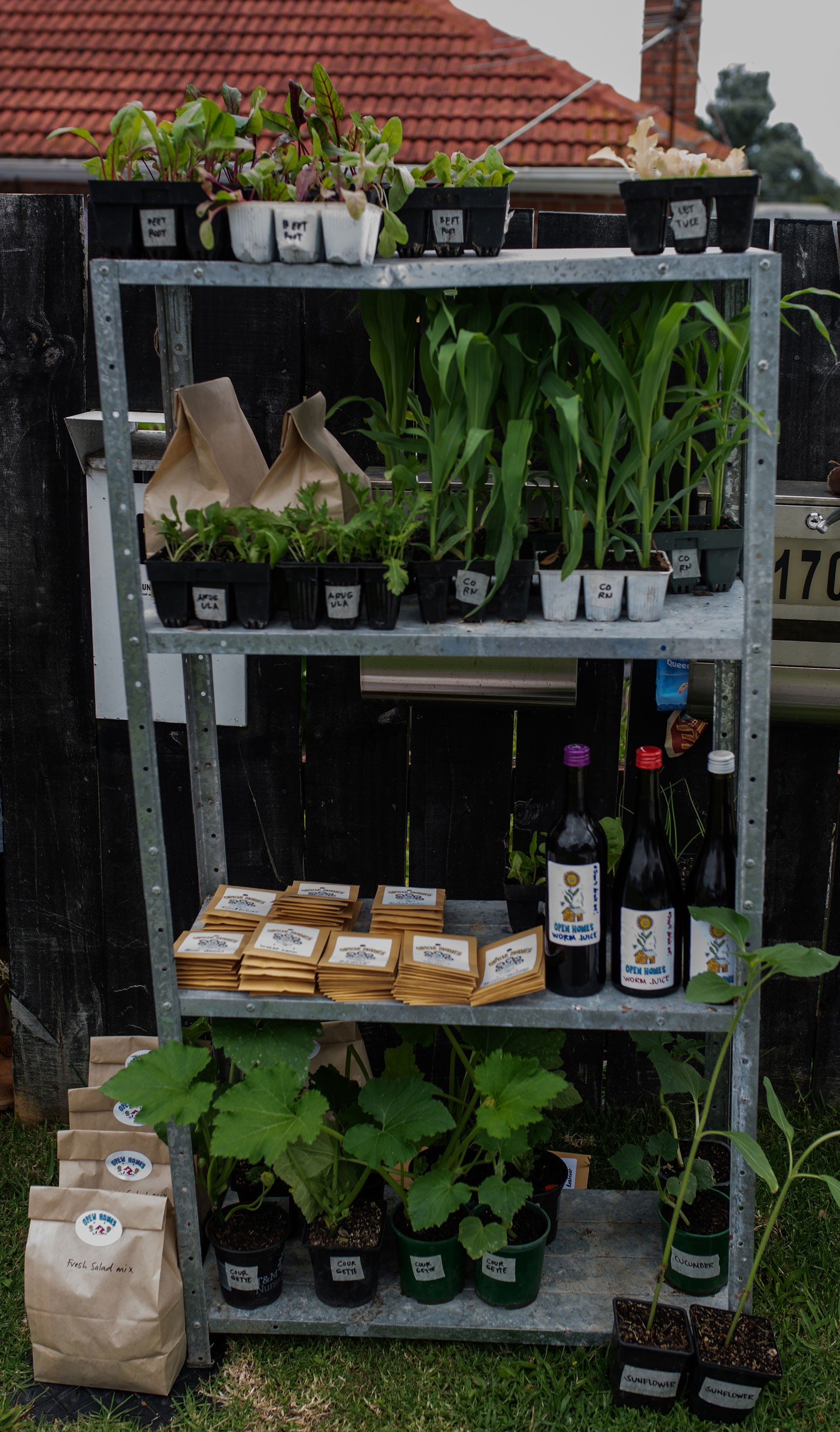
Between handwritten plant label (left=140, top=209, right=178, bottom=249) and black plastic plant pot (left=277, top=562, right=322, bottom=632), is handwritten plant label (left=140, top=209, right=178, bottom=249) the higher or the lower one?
the higher one

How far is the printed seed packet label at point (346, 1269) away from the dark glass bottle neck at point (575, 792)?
2.73ft

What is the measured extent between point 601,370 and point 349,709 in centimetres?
90

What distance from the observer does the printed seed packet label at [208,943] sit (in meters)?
1.84

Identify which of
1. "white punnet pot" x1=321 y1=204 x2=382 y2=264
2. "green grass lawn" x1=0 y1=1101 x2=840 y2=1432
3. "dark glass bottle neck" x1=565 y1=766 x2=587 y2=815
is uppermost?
"white punnet pot" x1=321 y1=204 x2=382 y2=264

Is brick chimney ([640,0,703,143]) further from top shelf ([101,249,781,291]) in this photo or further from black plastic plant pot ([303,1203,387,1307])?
black plastic plant pot ([303,1203,387,1307])

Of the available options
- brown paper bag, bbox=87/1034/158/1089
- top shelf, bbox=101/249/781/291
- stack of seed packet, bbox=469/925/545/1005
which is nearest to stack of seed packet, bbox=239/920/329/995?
stack of seed packet, bbox=469/925/545/1005

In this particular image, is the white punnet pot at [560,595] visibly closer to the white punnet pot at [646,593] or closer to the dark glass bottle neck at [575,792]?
the white punnet pot at [646,593]

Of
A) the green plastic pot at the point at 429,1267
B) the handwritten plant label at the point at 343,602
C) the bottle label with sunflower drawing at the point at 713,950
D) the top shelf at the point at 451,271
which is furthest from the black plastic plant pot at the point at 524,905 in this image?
the top shelf at the point at 451,271

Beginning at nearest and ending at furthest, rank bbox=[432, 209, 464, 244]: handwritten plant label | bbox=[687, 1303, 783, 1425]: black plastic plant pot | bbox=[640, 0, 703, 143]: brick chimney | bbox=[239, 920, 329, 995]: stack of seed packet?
bbox=[432, 209, 464, 244]: handwritten plant label < bbox=[687, 1303, 783, 1425]: black plastic plant pot < bbox=[239, 920, 329, 995]: stack of seed packet < bbox=[640, 0, 703, 143]: brick chimney

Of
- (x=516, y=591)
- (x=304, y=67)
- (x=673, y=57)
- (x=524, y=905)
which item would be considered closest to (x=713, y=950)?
(x=524, y=905)

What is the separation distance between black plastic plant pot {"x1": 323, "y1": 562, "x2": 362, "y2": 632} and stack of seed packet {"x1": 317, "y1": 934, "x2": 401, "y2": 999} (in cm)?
55

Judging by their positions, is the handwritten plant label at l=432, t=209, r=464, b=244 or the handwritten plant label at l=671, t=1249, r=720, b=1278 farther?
the handwritten plant label at l=671, t=1249, r=720, b=1278

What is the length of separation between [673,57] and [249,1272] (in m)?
4.94

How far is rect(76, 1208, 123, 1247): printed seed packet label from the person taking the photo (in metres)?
1.83
